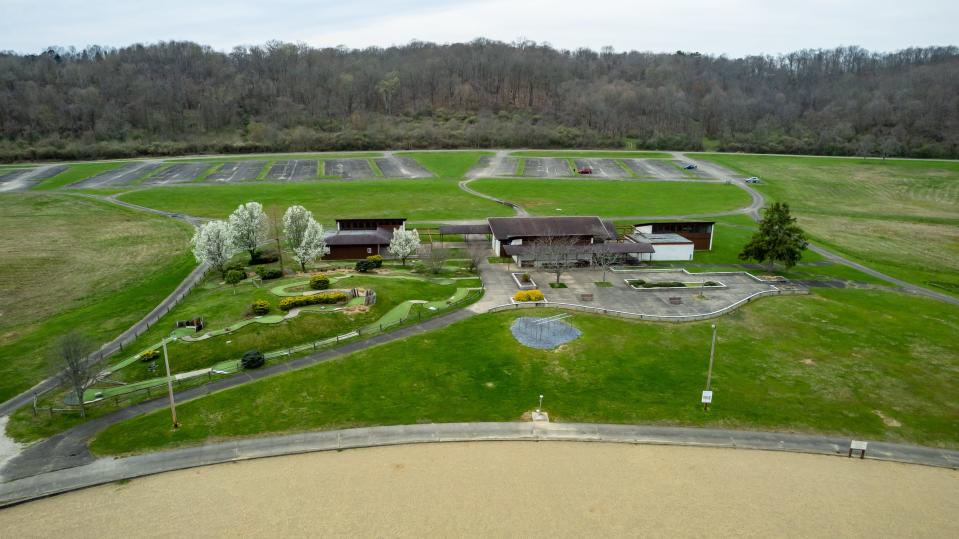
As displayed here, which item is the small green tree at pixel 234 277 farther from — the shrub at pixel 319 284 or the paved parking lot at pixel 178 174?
the paved parking lot at pixel 178 174

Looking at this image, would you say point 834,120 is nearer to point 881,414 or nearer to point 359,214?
point 359,214

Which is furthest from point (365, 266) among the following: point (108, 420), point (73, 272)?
point (73, 272)

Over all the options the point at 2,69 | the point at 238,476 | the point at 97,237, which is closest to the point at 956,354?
the point at 238,476

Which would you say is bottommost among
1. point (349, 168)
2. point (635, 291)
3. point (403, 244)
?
point (635, 291)

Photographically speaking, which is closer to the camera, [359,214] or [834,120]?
[359,214]

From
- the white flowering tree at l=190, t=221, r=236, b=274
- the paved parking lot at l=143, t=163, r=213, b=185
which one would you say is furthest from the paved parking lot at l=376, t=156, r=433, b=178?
the white flowering tree at l=190, t=221, r=236, b=274

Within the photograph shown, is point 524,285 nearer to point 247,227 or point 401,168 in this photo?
point 247,227
